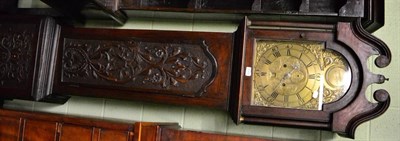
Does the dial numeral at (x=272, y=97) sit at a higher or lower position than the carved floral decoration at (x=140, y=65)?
lower

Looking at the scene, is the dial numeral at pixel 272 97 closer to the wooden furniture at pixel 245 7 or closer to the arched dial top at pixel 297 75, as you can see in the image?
the arched dial top at pixel 297 75

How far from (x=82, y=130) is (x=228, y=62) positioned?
71cm

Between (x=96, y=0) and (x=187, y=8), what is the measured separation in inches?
16.9

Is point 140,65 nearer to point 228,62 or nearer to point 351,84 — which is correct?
point 228,62

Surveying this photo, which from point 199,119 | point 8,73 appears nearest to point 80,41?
point 8,73

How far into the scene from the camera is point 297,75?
5.52 ft

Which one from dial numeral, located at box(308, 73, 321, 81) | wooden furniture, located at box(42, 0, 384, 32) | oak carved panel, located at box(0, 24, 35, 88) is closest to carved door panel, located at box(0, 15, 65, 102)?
oak carved panel, located at box(0, 24, 35, 88)

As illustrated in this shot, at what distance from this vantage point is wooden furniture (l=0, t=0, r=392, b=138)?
5.36 feet

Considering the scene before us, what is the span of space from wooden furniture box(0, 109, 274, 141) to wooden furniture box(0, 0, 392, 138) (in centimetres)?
16

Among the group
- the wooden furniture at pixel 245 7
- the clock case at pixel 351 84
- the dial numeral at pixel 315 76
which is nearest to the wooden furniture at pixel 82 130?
the clock case at pixel 351 84

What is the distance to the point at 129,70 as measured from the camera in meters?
1.87

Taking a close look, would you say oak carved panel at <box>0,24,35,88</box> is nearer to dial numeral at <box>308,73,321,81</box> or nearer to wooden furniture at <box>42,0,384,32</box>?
wooden furniture at <box>42,0,384,32</box>

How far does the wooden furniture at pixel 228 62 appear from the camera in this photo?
1633 mm

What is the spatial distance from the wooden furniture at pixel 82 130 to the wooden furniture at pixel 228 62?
164 mm
